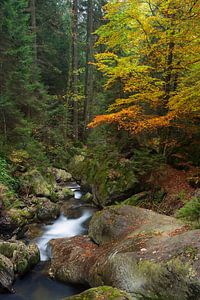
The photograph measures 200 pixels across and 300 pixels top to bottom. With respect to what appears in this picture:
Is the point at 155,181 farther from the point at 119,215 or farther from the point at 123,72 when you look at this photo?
the point at 123,72

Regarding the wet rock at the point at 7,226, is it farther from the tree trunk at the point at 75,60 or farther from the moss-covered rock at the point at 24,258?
the tree trunk at the point at 75,60

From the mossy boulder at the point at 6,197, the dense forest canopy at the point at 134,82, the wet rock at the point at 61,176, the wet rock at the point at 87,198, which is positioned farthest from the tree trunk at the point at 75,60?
the mossy boulder at the point at 6,197

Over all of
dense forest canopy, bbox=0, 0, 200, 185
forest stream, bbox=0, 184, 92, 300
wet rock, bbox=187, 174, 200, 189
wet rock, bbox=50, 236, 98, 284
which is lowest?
forest stream, bbox=0, 184, 92, 300

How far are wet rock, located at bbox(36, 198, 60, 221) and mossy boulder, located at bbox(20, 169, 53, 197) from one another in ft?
2.81

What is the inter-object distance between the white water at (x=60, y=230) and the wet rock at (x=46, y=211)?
245 millimetres

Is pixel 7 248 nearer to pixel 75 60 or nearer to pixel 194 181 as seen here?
pixel 194 181

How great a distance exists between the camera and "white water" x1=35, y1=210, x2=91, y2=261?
29.7 ft

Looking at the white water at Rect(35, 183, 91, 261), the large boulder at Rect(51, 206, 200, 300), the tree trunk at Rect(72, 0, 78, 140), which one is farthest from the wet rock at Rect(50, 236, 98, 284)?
the tree trunk at Rect(72, 0, 78, 140)

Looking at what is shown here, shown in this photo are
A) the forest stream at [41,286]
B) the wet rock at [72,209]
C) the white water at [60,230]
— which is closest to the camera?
the forest stream at [41,286]

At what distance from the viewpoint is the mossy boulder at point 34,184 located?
39.7 ft

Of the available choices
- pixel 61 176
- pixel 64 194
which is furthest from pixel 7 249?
pixel 61 176

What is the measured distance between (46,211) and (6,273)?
13.8 ft

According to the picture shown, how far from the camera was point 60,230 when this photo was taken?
10.4 metres

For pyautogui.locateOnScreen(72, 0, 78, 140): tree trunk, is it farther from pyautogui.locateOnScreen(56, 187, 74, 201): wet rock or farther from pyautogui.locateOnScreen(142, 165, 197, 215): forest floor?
Result: pyautogui.locateOnScreen(142, 165, 197, 215): forest floor
